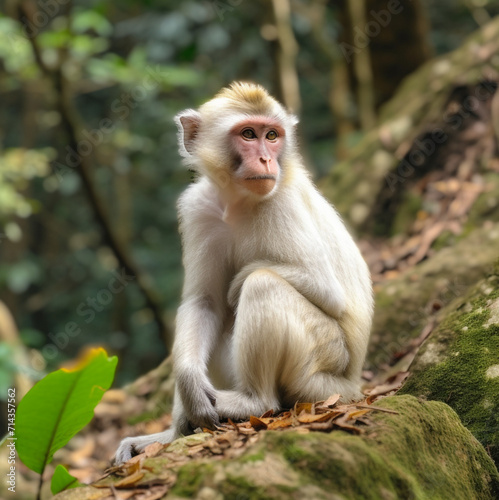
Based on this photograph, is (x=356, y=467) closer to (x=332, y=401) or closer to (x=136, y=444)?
(x=332, y=401)

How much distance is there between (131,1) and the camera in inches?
464

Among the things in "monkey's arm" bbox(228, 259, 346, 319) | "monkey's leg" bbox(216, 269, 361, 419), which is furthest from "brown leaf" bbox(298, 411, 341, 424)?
"monkey's arm" bbox(228, 259, 346, 319)

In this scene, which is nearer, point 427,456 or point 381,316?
point 427,456

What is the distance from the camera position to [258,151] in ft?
16.6

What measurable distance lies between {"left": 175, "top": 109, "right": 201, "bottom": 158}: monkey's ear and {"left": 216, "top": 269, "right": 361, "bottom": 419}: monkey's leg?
1.57m

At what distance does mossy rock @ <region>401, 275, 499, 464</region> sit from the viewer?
14.4 feet

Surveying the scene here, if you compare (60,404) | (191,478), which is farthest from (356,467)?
(60,404)

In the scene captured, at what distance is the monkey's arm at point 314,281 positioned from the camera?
4.79 meters

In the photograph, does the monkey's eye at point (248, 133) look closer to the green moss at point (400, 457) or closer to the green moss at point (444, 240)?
the green moss at point (400, 457)

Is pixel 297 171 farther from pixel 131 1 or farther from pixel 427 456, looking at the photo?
pixel 131 1

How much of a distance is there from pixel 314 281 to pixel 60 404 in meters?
1.94

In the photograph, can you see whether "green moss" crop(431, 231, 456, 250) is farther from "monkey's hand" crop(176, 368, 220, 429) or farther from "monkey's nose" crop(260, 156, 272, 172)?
"monkey's hand" crop(176, 368, 220, 429)

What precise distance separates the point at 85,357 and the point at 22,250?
12.3m

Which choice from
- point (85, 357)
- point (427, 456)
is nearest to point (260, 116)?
point (85, 357)
